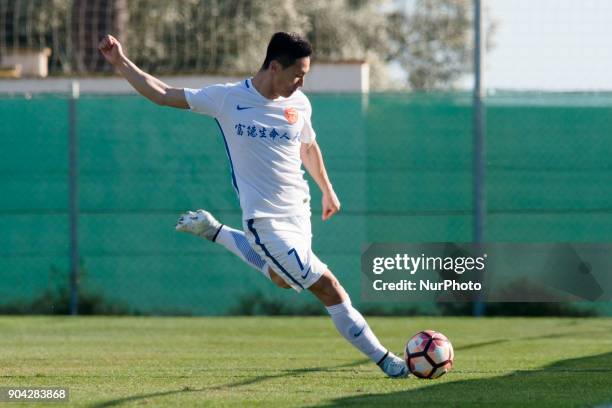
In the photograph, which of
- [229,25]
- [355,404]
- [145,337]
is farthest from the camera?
[229,25]

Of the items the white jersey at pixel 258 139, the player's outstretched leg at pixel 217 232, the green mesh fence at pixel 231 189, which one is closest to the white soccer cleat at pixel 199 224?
the player's outstretched leg at pixel 217 232

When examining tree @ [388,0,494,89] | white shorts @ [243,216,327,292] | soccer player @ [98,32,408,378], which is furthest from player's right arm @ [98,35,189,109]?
tree @ [388,0,494,89]

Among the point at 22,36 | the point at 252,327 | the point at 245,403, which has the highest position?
the point at 22,36

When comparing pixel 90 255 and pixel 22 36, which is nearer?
pixel 90 255

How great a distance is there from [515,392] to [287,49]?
2.52 meters

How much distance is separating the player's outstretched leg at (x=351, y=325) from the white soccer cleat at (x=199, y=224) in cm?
137

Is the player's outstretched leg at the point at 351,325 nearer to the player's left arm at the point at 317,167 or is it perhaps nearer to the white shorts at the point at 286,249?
the white shorts at the point at 286,249

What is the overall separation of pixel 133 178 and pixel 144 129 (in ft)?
1.89

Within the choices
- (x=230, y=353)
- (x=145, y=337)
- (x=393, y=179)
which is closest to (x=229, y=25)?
(x=393, y=179)

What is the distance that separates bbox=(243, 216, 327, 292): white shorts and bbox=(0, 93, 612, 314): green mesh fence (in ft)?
19.8

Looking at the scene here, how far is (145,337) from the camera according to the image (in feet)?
39.0

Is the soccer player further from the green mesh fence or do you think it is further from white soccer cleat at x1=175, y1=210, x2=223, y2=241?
the green mesh fence

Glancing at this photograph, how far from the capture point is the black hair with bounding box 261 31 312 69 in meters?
7.82

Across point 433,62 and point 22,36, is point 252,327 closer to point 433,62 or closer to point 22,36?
point 22,36
